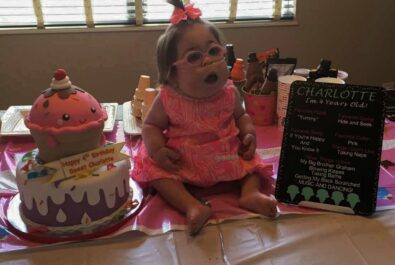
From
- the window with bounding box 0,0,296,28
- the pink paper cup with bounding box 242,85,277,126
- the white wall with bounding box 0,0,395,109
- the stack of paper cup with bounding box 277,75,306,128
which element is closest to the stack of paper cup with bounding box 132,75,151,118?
the pink paper cup with bounding box 242,85,277,126

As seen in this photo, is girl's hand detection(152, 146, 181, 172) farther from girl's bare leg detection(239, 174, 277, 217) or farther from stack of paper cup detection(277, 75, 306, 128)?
stack of paper cup detection(277, 75, 306, 128)

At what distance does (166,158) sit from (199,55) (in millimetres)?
260

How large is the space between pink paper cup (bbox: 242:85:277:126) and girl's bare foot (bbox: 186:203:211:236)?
585 millimetres

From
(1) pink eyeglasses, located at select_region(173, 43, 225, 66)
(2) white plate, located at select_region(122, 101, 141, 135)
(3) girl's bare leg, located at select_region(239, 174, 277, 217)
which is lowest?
(3) girl's bare leg, located at select_region(239, 174, 277, 217)

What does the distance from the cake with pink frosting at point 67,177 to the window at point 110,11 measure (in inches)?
61.6

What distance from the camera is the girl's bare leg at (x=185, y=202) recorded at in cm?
92

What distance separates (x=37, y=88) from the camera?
2.42 m

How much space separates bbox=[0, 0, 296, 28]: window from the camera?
231 cm

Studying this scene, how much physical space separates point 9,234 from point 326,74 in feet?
3.43

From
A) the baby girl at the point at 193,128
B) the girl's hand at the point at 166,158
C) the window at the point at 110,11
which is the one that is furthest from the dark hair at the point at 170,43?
the window at the point at 110,11

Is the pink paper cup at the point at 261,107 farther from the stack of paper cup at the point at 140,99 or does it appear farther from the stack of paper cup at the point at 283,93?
the stack of paper cup at the point at 140,99

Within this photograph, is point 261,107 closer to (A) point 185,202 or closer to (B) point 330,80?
(B) point 330,80

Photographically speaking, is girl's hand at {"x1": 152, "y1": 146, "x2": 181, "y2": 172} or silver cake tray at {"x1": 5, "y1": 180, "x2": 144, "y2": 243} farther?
girl's hand at {"x1": 152, "y1": 146, "x2": 181, "y2": 172}

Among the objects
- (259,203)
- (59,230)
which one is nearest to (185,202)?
(259,203)
